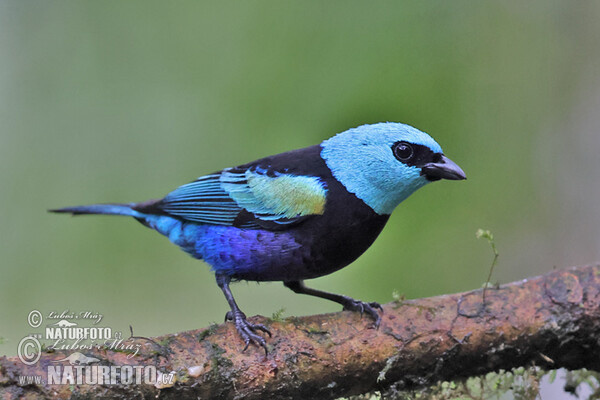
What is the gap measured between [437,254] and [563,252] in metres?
1.87

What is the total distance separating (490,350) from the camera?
3.38 meters

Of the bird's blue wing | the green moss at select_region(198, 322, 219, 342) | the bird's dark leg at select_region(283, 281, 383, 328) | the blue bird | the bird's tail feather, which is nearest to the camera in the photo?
the green moss at select_region(198, 322, 219, 342)

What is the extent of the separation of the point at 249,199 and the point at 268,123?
55.5 inches

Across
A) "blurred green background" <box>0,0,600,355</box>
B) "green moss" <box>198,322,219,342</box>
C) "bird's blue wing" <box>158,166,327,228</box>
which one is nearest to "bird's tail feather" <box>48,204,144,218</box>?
"bird's blue wing" <box>158,166,327,228</box>

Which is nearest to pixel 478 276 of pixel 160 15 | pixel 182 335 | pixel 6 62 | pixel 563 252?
pixel 563 252

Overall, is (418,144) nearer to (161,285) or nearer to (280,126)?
(280,126)

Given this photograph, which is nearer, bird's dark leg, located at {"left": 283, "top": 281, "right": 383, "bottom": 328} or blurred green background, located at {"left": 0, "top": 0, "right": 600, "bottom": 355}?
bird's dark leg, located at {"left": 283, "top": 281, "right": 383, "bottom": 328}

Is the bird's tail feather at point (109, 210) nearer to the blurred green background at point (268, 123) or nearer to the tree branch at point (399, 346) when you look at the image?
the blurred green background at point (268, 123)

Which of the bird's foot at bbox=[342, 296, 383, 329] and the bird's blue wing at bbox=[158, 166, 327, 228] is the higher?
the bird's blue wing at bbox=[158, 166, 327, 228]

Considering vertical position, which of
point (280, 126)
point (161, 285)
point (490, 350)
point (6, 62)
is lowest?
point (490, 350)

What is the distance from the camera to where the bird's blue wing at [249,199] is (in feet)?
12.5

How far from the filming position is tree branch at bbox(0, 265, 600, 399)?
9.84 ft

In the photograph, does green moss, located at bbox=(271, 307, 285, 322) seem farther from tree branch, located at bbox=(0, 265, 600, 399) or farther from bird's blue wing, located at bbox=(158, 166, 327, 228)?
bird's blue wing, located at bbox=(158, 166, 327, 228)

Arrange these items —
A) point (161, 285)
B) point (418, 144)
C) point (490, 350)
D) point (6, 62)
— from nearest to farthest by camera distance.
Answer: point (490, 350) → point (418, 144) → point (161, 285) → point (6, 62)
